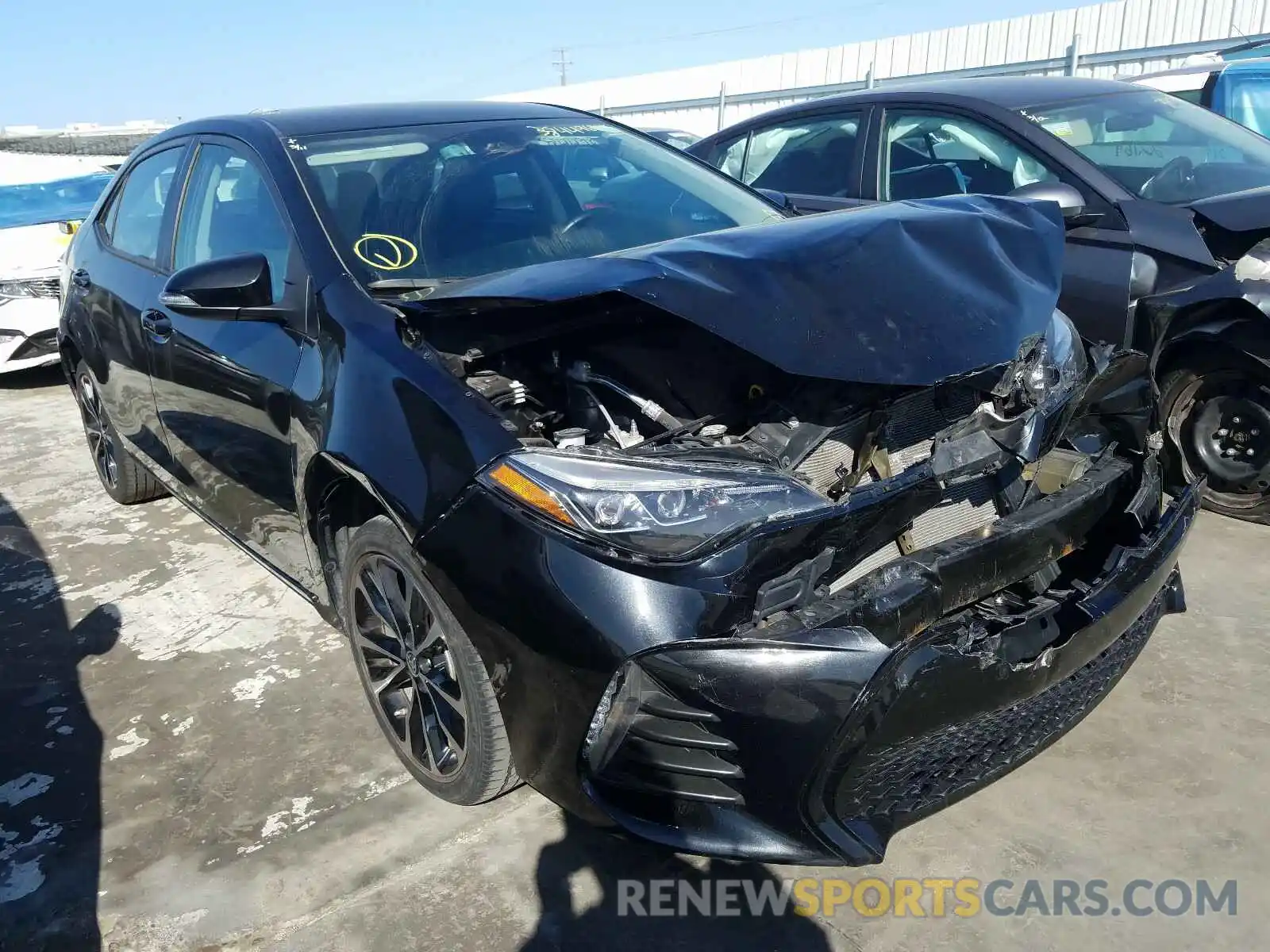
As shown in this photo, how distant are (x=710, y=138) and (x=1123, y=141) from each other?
241cm

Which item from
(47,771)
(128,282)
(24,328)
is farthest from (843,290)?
(24,328)

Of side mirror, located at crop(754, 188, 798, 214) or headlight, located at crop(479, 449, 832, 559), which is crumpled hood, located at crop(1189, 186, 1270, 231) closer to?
side mirror, located at crop(754, 188, 798, 214)

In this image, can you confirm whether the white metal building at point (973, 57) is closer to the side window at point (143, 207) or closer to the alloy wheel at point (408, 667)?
the side window at point (143, 207)

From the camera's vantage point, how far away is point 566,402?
227cm

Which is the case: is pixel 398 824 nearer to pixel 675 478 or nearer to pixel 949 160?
pixel 675 478

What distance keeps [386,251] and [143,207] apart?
171 cm

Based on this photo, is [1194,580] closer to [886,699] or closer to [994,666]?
[994,666]

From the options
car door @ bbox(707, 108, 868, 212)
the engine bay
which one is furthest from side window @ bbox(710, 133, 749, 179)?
the engine bay

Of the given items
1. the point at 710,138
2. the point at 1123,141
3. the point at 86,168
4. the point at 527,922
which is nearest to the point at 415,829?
the point at 527,922

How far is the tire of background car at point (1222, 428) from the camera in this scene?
144 inches

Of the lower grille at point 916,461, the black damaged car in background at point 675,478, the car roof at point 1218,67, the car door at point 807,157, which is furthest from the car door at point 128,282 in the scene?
the car roof at point 1218,67

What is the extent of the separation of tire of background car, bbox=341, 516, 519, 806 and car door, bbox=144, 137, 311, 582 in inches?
13.0

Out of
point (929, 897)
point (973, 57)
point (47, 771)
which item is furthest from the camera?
point (973, 57)

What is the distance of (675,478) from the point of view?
1.92 meters
